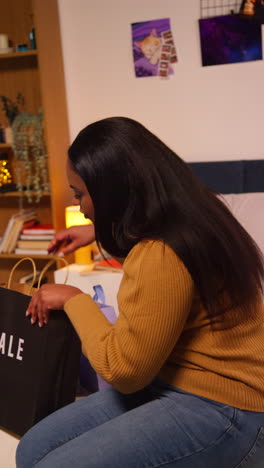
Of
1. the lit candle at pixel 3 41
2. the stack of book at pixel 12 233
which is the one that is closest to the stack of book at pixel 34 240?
the stack of book at pixel 12 233

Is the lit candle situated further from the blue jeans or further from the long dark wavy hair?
the blue jeans

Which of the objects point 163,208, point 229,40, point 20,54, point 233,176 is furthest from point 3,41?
point 163,208

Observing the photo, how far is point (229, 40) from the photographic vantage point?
244 cm

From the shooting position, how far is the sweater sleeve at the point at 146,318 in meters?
0.89

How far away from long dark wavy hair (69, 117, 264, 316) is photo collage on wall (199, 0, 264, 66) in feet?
5.38

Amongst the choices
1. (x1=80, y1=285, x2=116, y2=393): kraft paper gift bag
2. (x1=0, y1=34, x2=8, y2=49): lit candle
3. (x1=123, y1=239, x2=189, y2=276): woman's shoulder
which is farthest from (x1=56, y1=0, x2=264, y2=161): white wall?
(x1=123, y1=239, x2=189, y2=276): woman's shoulder

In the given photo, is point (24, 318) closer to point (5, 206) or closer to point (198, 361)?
point (198, 361)

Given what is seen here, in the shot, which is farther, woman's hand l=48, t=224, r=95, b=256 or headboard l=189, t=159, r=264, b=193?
headboard l=189, t=159, r=264, b=193

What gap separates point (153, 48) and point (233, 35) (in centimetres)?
43

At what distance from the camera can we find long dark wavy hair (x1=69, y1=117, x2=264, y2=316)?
93 cm

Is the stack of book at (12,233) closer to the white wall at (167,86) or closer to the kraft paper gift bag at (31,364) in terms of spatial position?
the white wall at (167,86)

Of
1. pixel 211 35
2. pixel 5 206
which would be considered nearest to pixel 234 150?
pixel 211 35

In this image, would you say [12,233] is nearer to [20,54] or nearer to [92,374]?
[20,54]

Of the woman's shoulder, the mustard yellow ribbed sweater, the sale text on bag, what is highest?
the woman's shoulder
